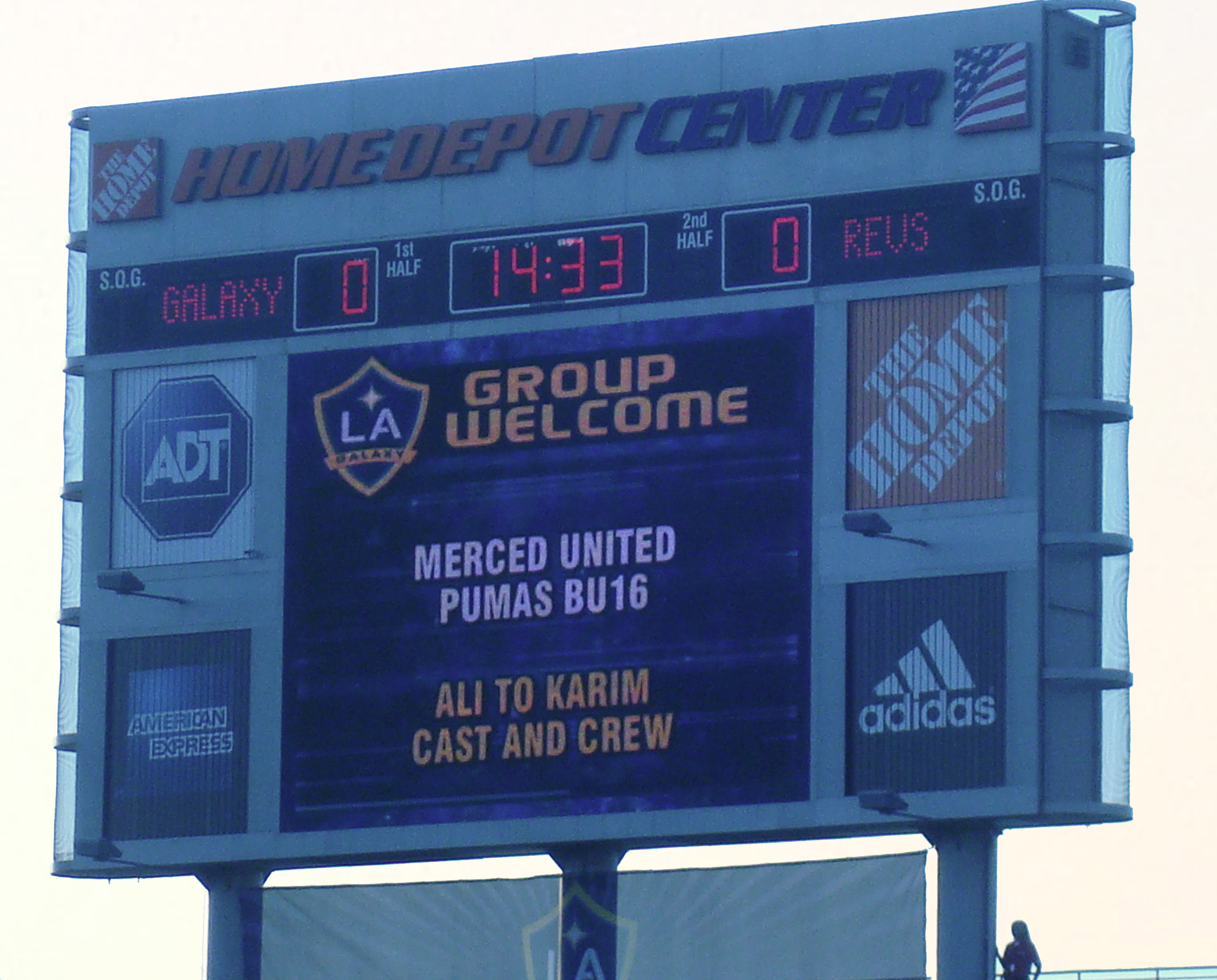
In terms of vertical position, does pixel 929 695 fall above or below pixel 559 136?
below

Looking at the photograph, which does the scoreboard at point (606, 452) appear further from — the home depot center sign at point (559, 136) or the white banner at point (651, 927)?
the white banner at point (651, 927)

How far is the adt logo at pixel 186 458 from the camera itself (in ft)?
111

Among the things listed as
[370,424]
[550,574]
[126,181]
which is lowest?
[550,574]

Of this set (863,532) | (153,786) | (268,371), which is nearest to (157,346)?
(268,371)

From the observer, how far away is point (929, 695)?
31.2 meters

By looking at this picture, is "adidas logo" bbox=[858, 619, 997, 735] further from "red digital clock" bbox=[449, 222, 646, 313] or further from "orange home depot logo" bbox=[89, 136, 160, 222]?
"orange home depot logo" bbox=[89, 136, 160, 222]

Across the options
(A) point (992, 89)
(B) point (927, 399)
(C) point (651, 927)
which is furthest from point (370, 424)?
(A) point (992, 89)

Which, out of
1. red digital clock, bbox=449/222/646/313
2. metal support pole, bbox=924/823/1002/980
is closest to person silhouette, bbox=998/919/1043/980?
metal support pole, bbox=924/823/1002/980

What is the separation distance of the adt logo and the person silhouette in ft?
22.6

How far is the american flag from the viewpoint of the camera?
31.6m

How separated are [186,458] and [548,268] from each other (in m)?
3.33

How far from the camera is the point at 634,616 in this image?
32250 mm

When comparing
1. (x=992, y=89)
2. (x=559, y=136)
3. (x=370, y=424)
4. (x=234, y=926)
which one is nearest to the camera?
(x=992, y=89)

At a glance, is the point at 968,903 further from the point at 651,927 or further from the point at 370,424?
the point at 370,424
